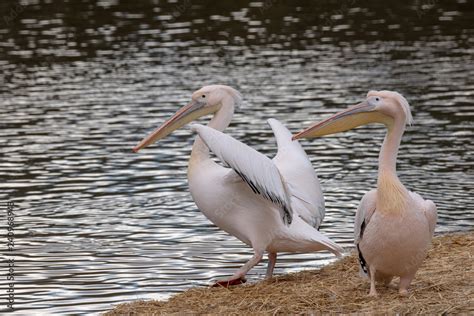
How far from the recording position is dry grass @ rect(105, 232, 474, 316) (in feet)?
19.8

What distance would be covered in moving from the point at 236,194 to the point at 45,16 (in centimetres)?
1360

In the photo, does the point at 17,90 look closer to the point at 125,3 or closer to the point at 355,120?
the point at 125,3

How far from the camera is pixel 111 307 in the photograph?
6867mm

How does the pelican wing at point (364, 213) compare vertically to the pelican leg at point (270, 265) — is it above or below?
above

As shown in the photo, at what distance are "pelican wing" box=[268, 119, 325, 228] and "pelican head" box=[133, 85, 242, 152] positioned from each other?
19.5 inches

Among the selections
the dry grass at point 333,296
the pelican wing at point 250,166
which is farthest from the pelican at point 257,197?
the dry grass at point 333,296

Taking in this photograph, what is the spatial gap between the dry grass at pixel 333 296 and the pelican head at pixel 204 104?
→ 4.17ft

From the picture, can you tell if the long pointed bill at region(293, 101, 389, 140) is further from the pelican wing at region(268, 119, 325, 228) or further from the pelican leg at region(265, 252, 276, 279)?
the pelican leg at region(265, 252, 276, 279)

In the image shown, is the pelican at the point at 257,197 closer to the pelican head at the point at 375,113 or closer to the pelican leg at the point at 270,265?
the pelican leg at the point at 270,265

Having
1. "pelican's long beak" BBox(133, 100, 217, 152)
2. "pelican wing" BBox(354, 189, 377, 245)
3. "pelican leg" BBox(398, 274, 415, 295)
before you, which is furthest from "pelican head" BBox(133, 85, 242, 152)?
"pelican leg" BBox(398, 274, 415, 295)

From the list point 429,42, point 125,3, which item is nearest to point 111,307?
point 429,42

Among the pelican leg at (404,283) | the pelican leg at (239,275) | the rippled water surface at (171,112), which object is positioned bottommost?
the rippled water surface at (171,112)

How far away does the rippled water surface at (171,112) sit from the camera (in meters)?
8.06

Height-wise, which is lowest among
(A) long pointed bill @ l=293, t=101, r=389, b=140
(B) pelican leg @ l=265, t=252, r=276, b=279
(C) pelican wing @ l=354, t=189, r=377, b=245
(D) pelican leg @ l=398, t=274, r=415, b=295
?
(B) pelican leg @ l=265, t=252, r=276, b=279
